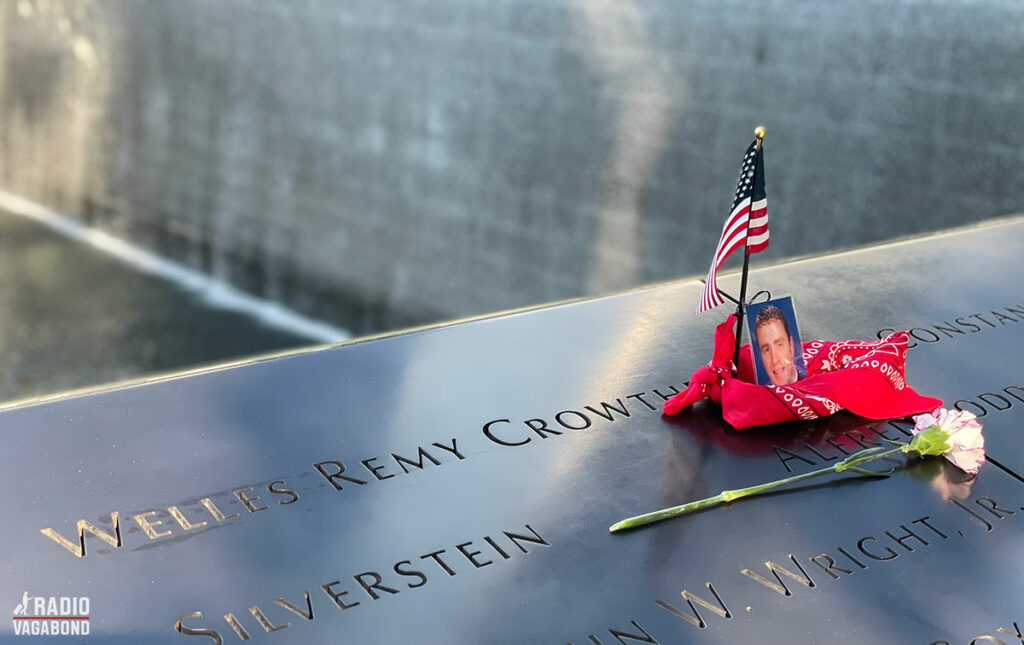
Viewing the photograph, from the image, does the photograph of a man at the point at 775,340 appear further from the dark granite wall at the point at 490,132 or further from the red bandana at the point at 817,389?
the dark granite wall at the point at 490,132

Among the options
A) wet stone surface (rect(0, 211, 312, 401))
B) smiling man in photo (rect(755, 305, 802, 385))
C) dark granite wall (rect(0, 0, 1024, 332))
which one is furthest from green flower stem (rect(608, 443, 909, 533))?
wet stone surface (rect(0, 211, 312, 401))

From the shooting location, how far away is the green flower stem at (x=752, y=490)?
1.61m

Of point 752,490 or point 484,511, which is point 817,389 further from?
point 484,511

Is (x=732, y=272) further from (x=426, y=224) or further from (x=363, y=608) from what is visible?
(x=426, y=224)

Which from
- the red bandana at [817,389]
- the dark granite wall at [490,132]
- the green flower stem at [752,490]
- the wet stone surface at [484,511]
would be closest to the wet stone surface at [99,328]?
the dark granite wall at [490,132]

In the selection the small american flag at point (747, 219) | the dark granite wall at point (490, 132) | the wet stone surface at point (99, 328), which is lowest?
the wet stone surface at point (99, 328)

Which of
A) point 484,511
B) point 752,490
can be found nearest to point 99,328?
point 484,511

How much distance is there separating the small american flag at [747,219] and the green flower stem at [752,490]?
1.09 ft

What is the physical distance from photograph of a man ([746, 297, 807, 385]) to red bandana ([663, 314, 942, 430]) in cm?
3

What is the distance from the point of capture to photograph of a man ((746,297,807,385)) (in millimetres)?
1854

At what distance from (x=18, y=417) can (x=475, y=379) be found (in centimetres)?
79

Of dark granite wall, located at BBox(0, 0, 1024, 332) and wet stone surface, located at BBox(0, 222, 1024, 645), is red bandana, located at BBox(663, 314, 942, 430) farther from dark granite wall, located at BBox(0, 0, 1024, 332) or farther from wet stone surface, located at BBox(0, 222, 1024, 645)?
dark granite wall, located at BBox(0, 0, 1024, 332)

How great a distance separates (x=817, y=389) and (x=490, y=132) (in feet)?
14.4

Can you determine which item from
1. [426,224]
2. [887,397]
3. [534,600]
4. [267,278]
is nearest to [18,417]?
Answer: [534,600]
